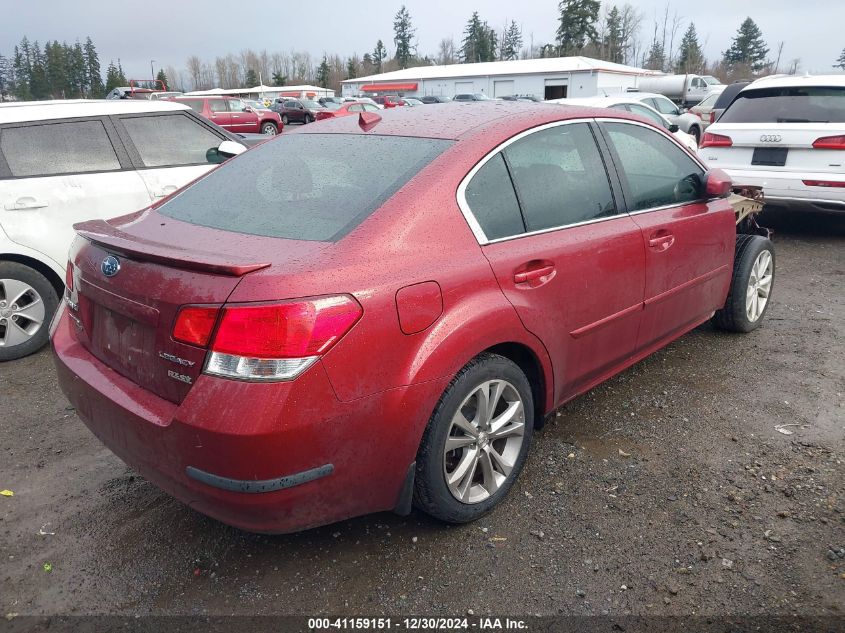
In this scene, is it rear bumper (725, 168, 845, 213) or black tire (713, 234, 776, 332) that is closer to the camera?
black tire (713, 234, 776, 332)

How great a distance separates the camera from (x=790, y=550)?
2.54 metres

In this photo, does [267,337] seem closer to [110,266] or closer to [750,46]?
[110,266]

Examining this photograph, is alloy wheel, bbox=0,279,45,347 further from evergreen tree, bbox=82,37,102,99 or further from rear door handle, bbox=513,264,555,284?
evergreen tree, bbox=82,37,102,99

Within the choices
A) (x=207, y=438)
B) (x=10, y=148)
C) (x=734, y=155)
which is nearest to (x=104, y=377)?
(x=207, y=438)

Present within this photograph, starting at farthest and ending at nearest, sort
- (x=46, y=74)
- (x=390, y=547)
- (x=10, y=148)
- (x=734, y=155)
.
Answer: (x=46, y=74) < (x=734, y=155) < (x=10, y=148) < (x=390, y=547)

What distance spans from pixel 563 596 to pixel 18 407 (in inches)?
130

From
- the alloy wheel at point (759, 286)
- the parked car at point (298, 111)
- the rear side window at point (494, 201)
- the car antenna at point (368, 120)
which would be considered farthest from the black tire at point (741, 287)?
the parked car at point (298, 111)

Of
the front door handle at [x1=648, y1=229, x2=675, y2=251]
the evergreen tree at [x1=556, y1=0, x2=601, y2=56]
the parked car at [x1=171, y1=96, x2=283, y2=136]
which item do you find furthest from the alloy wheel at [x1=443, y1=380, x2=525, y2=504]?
the evergreen tree at [x1=556, y1=0, x2=601, y2=56]

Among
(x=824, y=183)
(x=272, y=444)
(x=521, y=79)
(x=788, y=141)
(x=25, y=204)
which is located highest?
(x=521, y=79)

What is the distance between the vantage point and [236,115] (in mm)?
27016

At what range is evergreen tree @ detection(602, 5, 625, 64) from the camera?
88.9 metres

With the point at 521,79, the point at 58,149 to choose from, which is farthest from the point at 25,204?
the point at 521,79

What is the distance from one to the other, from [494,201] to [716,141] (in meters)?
5.80

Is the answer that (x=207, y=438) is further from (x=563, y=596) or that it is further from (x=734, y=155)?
(x=734, y=155)
